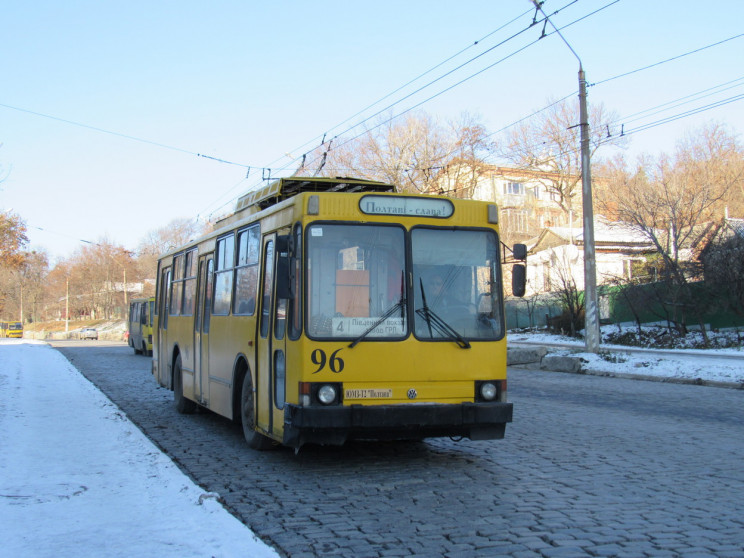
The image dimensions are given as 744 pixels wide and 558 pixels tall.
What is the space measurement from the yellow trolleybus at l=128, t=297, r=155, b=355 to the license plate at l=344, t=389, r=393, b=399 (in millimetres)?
26398

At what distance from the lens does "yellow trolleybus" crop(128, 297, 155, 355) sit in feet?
108

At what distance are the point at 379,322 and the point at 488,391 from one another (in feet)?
4.19

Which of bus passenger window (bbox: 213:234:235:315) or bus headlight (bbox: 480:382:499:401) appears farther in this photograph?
bus passenger window (bbox: 213:234:235:315)

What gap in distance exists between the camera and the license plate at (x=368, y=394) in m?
7.08

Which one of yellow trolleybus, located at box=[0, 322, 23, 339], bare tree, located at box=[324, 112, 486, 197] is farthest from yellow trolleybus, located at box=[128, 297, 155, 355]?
yellow trolleybus, located at box=[0, 322, 23, 339]

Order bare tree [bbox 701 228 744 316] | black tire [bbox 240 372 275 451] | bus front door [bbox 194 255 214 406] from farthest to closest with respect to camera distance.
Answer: bare tree [bbox 701 228 744 316], bus front door [bbox 194 255 214 406], black tire [bbox 240 372 275 451]

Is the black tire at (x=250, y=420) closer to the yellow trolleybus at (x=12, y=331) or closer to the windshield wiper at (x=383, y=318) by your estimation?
the windshield wiper at (x=383, y=318)

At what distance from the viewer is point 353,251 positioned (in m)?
7.39

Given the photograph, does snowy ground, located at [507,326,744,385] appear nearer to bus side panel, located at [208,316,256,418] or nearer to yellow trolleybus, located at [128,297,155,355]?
bus side panel, located at [208,316,256,418]

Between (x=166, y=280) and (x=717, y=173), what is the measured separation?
154ft

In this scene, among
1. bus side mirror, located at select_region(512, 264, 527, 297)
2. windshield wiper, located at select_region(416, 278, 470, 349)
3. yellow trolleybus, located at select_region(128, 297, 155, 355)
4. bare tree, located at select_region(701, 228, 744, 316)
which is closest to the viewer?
windshield wiper, located at select_region(416, 278, 470, 349)

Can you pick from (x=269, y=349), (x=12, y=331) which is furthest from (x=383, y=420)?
(x=12, y=331)

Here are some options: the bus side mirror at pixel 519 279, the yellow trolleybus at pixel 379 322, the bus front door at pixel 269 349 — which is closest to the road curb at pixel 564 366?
the bus side mirror at pixel 519 279

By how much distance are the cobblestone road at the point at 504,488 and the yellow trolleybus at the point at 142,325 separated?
21966 mm
